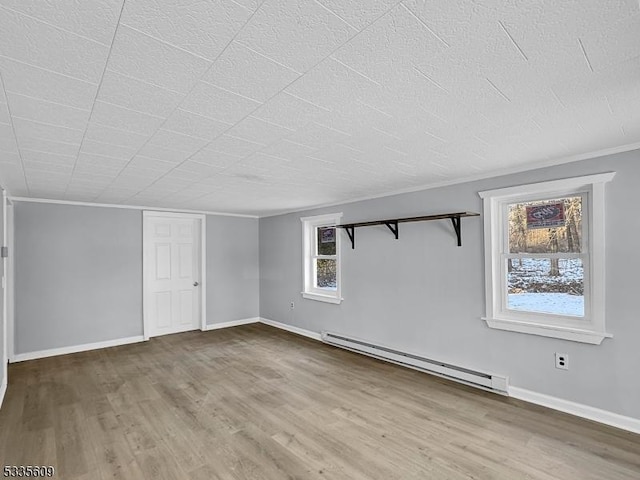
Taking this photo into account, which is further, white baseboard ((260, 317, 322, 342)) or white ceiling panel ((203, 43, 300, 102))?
white baseboard ((260, 317, 322, 342))

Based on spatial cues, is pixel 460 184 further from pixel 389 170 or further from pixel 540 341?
pixel 540 341

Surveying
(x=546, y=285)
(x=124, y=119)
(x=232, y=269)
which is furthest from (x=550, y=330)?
(x=232, y=269)

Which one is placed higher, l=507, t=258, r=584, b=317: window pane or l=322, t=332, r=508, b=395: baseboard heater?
l=507, t=258, r=584, b=317: window pane

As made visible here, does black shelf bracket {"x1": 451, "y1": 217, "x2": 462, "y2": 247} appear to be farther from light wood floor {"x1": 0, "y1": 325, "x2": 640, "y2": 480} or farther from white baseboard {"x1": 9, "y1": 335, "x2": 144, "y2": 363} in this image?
white baseboard {"x1": 9, "y1": 335, "x2": 144, "y2": 363}

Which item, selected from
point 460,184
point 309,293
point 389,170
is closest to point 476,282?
point 460,184

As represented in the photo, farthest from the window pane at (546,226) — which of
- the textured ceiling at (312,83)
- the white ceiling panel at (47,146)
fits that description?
the white ceiling panel at (47,146)

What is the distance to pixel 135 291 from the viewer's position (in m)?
5.50

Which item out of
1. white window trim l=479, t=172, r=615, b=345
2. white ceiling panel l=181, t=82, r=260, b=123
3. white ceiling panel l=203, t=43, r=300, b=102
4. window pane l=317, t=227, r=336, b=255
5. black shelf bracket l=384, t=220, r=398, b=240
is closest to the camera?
white ceiling panel l=203, t=43, r=300, b=102

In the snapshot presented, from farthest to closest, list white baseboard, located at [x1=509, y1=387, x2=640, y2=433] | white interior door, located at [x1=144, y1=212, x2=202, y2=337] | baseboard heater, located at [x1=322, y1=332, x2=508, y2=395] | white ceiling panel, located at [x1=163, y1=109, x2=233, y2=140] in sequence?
white interior door, located at [x1=144, y1=212, x2=202, y2=337]
baseboard heater, located at [x1=322, y1=332, x2=508, y2=395]
white baseboard, located at [x1=509, y1=387, x2=640, y2=433]
white ceiling panel, located at [x1=163, y1=109, x2=233, y2=140]

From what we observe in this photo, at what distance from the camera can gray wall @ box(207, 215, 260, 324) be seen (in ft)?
21.0

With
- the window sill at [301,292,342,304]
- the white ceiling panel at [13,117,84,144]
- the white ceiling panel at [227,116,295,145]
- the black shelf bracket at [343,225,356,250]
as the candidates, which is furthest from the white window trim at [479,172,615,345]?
the white ceiling panel at [13,117,84,144]

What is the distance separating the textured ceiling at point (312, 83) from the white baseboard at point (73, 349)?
2.98 metres

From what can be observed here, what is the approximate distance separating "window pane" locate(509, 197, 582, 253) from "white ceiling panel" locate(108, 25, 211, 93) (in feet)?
10.6

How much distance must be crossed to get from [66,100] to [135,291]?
4473 mm
